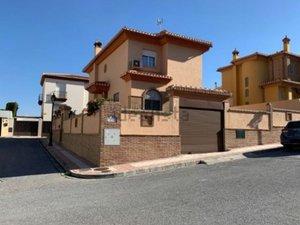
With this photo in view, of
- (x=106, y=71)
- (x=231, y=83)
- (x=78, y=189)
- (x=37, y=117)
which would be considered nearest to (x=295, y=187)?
(x=78, y=189)

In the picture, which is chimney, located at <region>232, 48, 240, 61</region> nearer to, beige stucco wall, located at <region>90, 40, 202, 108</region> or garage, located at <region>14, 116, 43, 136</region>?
beige stucco wall, located at <region>90, 40, 202, 108</region>

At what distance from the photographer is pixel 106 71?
25797mm

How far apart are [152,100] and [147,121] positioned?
481 centimetres

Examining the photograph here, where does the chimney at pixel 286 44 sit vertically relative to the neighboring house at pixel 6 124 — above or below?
above

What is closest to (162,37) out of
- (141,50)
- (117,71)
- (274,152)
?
(141,50)

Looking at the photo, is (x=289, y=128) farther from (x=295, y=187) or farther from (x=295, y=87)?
(x=295, y=87)

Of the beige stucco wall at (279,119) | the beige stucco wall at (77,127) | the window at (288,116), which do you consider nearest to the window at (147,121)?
the beige stucco wall at (77,127)

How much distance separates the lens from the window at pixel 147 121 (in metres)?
16.4

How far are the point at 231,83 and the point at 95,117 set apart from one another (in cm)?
2620

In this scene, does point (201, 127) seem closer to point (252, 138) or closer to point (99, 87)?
point (252, 138)

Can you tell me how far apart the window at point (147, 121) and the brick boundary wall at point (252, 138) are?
5.35 m

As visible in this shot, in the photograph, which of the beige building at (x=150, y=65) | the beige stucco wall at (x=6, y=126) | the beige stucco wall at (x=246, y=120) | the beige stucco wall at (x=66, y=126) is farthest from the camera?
the beige stucco wall at (x=6, y=126)

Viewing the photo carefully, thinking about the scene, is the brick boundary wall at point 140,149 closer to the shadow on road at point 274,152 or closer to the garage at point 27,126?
the shadow on road at point 274,152

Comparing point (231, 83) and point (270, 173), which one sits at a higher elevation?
point (231, 83)
